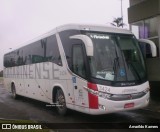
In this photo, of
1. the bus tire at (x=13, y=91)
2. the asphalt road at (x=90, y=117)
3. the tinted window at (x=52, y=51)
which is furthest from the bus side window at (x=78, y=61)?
the bus tire at (x=13, y=91)

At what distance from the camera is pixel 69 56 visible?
37.1ft

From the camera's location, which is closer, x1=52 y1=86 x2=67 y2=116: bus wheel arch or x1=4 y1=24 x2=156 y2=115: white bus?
x1=4 y1=24 x2=156 y2=115: white bus

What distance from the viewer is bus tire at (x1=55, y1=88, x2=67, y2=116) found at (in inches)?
473

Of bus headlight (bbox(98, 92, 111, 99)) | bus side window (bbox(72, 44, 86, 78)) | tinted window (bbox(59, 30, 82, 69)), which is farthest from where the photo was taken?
tinted window (bbox(59, 30, 82, 69))

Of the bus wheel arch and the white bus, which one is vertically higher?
the white bus

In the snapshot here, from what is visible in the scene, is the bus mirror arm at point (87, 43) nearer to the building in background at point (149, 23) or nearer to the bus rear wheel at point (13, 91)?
the building in background at point (149, 23)

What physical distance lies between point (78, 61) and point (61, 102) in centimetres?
227

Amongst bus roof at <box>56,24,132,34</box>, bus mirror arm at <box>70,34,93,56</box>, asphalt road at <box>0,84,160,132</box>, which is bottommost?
asphalt road at <box>0,84,160,132</box>

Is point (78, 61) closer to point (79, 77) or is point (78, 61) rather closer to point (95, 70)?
point (79, 77)

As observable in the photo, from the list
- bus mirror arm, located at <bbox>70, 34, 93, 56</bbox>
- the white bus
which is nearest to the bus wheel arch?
the white bus

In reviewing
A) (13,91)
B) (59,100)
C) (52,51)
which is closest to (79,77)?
(59,100)

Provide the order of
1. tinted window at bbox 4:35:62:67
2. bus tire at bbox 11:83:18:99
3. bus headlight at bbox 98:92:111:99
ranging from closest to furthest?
bus headlight at bbox 98:92:111:99, tinted window at bbox 4:35:62:67, bus tire at bbox 11:83:18:99

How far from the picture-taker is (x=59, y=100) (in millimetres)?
12352

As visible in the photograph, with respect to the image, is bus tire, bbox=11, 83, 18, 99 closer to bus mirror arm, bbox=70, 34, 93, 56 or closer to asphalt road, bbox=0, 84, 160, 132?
asphalt road, bbox=0, 84, 160, 132
